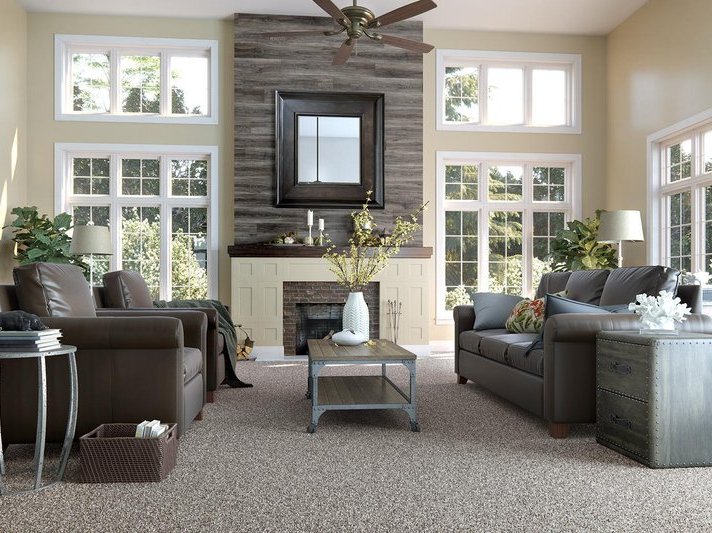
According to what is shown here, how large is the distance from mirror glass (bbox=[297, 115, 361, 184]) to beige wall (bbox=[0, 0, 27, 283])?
3147 mm

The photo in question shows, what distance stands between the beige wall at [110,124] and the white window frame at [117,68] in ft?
0.20

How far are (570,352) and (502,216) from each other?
5.21 meters

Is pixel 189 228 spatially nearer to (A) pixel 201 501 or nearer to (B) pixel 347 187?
(B) pixel 347 187

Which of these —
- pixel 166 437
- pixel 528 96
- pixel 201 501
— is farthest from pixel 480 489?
pixel 528 96

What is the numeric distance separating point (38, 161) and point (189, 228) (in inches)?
74.0

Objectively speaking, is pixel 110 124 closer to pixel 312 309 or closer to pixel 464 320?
pixel 312 309

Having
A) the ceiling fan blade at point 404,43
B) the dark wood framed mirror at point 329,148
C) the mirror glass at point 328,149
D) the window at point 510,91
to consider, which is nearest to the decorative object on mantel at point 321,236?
the dark wood framed mirror at point 329,148

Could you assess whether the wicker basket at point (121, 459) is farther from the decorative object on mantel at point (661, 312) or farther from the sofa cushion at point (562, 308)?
the decorative object on mantel at point (661, 312)

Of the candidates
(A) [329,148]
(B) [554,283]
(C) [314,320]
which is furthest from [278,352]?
(B) [554,283]

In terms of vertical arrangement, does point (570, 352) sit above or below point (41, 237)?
below

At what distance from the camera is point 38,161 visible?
7.90 m

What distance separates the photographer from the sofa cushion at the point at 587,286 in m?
4.58

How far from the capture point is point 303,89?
7.97 metres

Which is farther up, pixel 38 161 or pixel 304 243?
pixel 38 161
